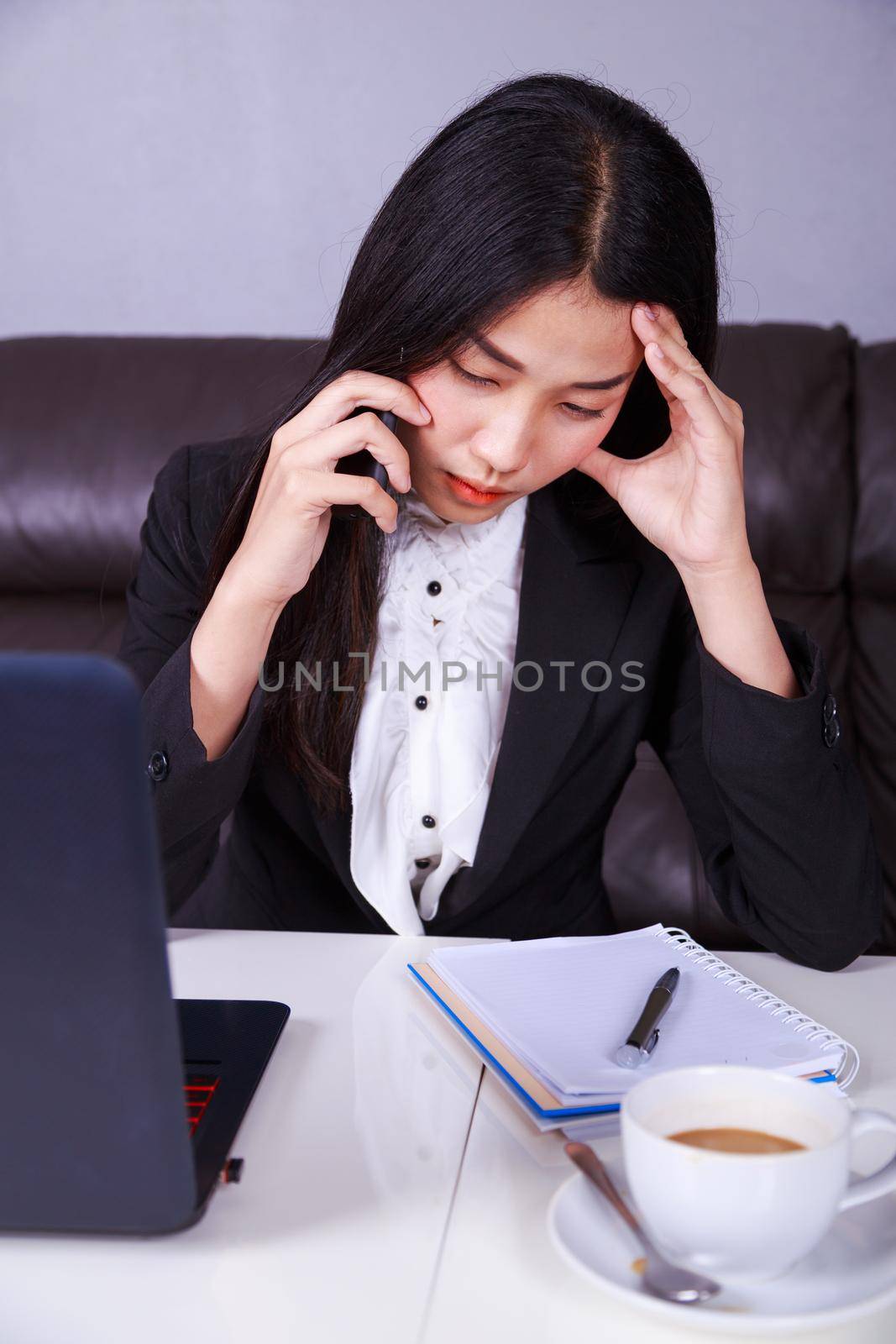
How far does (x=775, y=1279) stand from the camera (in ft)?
1.69

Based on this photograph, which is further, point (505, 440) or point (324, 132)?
point (324, 132)

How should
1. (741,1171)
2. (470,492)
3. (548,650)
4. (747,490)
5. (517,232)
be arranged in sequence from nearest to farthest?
(741,1171) < (517,232) < (470,492) < (548,650) < (747,490)

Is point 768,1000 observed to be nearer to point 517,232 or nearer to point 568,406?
point 568,406

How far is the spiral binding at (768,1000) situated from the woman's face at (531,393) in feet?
1.35

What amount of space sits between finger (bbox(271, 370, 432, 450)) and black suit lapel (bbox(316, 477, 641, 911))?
0.30m

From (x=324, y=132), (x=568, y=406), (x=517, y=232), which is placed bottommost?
(x=568, y=406)

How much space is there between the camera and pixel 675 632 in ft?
4.16

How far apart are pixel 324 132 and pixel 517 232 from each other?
1403 millimetres

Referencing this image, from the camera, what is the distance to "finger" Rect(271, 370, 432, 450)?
979mm

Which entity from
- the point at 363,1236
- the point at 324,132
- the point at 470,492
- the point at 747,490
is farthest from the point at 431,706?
the point at 324,132

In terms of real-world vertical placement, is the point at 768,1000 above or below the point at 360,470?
below

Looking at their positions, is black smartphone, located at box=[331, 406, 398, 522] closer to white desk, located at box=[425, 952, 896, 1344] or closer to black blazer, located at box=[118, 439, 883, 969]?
black blazer, located at box=[118, 439, 883, 969]

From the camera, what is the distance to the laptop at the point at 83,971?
1.49 feet

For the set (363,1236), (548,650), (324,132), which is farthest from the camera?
(324,132)
